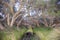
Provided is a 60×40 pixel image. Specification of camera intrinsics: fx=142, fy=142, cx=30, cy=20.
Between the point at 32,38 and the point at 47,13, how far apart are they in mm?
715

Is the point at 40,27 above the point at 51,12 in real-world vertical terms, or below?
below

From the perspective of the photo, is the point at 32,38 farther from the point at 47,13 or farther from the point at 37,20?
the point at 47,13

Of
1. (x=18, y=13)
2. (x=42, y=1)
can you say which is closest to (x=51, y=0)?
(x=42, y=1)

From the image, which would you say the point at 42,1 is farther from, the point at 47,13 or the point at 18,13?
the point at 18,13

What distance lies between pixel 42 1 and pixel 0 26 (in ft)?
3.89

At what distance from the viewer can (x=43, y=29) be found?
3467 millimetres

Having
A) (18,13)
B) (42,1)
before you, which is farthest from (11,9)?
→ (42,1)

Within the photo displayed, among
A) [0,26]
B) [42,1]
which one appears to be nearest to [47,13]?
[42,1]

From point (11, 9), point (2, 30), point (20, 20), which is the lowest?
point (2, 30)

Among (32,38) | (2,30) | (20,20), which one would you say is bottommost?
(32,38)

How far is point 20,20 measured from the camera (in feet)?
11.2

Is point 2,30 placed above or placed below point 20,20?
below

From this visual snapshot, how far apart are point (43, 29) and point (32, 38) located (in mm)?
350

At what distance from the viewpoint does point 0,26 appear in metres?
3.46
